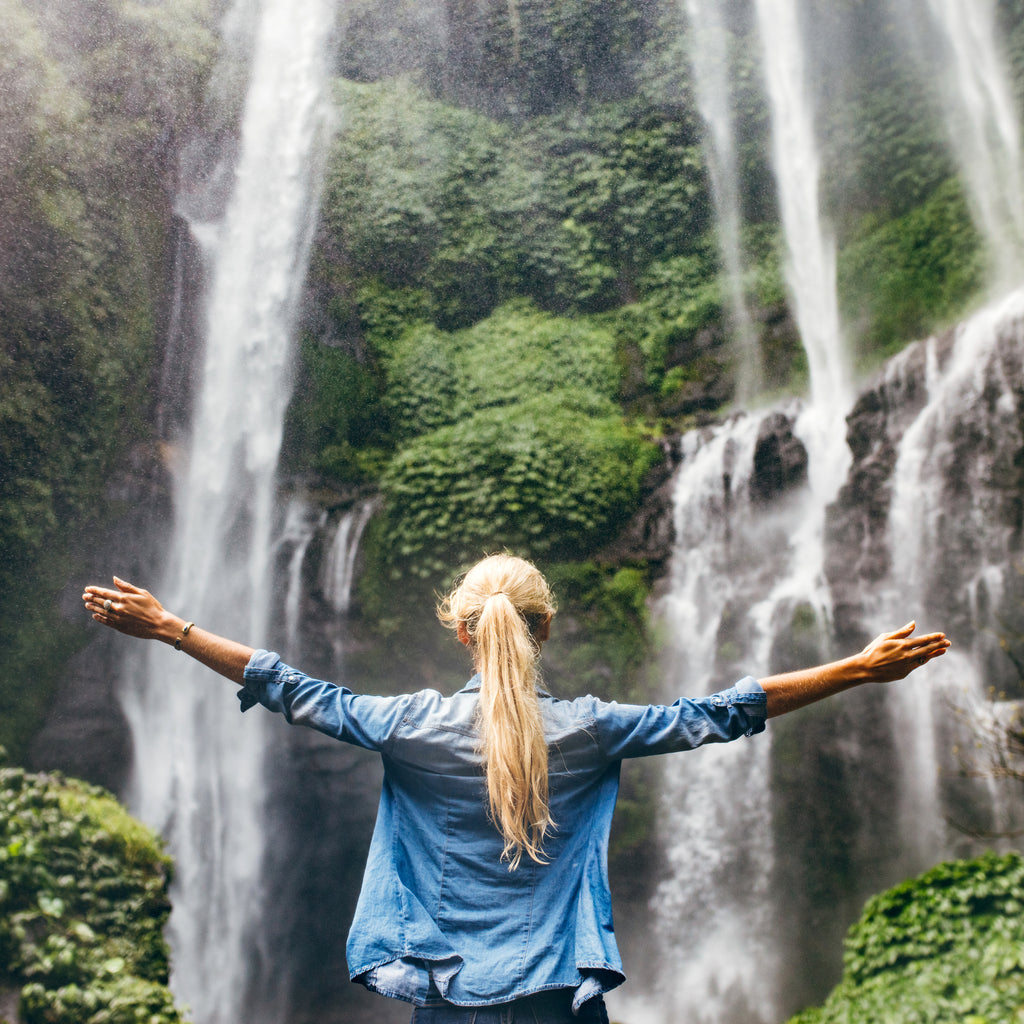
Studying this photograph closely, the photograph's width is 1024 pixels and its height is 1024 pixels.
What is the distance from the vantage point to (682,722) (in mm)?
A: 1569

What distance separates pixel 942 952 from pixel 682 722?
306 cm

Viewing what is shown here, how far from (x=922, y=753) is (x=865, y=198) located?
3678 mm

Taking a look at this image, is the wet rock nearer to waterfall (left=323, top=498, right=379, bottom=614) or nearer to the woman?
waterfall (left=323, top=498, right=379, bottom=614)

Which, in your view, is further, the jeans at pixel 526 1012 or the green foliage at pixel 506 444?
the green foliage at pixel 506 444

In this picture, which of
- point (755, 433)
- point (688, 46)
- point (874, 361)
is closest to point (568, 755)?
point (755, 433)

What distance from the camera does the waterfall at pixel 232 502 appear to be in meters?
5.15

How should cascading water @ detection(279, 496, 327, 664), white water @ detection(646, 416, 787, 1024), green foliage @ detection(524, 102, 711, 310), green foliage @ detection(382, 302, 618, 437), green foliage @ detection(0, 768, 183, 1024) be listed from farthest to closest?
green foliage @ detection(524, 102, 711, 310), green foliage @ detection(382, 302, 618, 437), cascading water @ detection(279, 496, 327, 664), white water @ detection(646, 416, 787, 1024), green foliage @ detection(0, 768, 183, 1024)

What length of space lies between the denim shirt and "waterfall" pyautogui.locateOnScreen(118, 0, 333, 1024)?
4.07 m

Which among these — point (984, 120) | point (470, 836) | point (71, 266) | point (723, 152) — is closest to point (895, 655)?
point (470, 836)

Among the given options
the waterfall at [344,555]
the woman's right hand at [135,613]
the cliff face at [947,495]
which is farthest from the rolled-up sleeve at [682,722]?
the waterfall at [344,555]

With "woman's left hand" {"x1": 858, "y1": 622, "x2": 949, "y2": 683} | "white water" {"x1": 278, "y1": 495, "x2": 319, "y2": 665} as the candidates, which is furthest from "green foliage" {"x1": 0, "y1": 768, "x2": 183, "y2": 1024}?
"woman's left hand" {"x1": 858, "y1": 622, "x2": 949, "y2": 683}

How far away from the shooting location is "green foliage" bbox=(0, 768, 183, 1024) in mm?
3689

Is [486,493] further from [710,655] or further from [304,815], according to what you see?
[304,815]

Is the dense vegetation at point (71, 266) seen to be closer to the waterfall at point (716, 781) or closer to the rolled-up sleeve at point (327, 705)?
the waterfall at point (716, 781)
